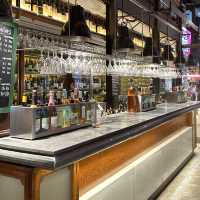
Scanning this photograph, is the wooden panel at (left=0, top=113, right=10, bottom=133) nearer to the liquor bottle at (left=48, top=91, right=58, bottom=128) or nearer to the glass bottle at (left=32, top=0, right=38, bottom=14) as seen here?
the liquor bottle at (left=48, top=91, right=58, bottom=128)

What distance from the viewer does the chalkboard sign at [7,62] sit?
3.55 metres

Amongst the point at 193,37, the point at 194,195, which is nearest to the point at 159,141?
the point at 194,195

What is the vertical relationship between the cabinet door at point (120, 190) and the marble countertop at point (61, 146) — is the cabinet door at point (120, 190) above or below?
below

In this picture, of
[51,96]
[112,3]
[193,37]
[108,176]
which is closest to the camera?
[51,96]

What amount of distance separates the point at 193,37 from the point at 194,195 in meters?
9.24

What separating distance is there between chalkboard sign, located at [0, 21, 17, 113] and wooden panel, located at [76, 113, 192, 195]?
1.16 m

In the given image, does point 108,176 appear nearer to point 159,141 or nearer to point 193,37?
point 159,141

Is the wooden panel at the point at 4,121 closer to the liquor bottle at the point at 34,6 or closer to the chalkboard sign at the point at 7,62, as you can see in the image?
the chalkboard sign at the point at 7,62

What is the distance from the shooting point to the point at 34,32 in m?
3.12

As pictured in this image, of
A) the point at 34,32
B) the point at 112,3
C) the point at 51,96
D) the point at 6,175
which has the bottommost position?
the point at 6,175

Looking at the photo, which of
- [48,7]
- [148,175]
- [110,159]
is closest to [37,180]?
[110,159]

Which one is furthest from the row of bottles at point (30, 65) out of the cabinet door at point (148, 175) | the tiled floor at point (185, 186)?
the tiled floor at point (185, 186)

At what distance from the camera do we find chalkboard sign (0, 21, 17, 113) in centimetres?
355

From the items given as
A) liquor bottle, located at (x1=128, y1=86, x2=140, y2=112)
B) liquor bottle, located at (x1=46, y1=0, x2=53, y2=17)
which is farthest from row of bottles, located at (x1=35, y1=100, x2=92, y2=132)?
liquor bottle, located at (x1=46, y1=0, x2=53, y2=17)
